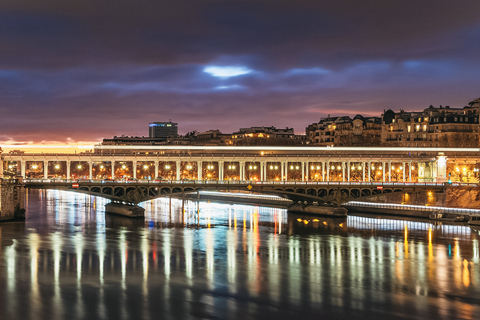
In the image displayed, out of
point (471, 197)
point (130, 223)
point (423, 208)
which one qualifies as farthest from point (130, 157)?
point (471, 197)

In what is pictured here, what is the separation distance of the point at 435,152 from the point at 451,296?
79.9 meters

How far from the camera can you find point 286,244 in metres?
51.9

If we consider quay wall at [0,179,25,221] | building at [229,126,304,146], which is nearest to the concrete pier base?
quay wall at [0,179,25,221]

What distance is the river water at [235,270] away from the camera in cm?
3073

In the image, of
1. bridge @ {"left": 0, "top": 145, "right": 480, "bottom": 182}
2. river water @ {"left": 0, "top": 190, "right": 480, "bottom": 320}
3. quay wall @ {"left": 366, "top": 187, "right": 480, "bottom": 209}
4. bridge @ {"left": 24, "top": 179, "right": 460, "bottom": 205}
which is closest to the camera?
river water @ {"left": 0, "top": 190, "right": 480, "bottom": 320}

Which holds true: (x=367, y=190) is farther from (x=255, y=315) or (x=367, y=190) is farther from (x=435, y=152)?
(x=255, y=315)

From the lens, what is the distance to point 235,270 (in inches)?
1572

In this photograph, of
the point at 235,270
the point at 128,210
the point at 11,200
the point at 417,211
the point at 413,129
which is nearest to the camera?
the point at 235,270

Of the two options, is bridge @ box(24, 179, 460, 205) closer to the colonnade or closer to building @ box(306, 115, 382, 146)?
the colonnade

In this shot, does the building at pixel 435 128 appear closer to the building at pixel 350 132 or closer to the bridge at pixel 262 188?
the building at pixel 350 132

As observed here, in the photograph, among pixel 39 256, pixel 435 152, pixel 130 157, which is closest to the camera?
pixel 39 256

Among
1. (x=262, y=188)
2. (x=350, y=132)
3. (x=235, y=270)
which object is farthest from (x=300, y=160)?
(x=235, y=270)

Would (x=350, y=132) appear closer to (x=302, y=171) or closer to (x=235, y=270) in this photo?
(x=302, y=171)

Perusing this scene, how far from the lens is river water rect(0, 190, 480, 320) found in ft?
101
